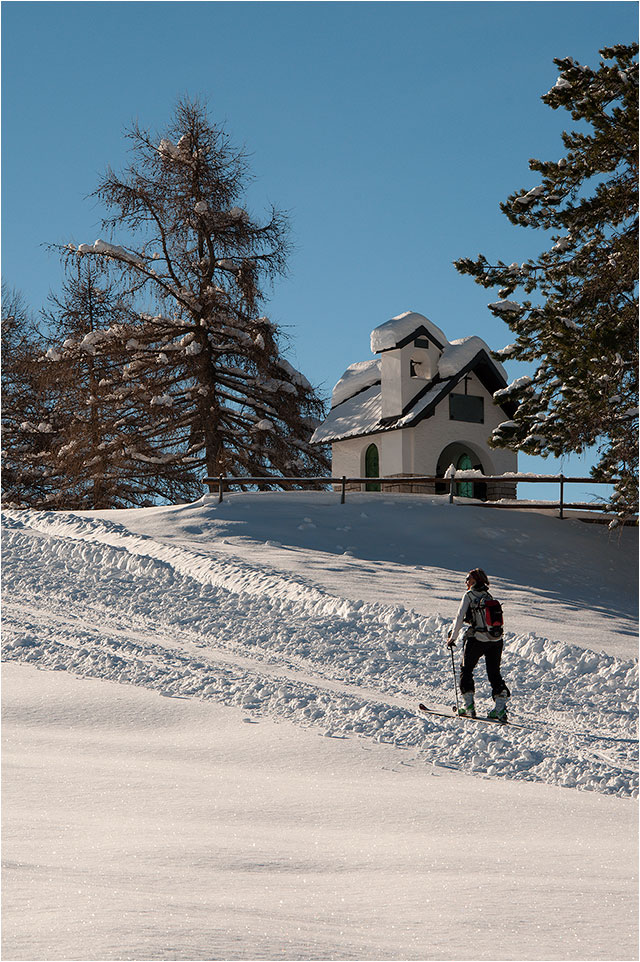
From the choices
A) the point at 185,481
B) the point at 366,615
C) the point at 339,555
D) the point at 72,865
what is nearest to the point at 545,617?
the point at 366,615

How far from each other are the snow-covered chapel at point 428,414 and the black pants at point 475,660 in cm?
1966

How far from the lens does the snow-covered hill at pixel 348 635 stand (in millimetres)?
8328

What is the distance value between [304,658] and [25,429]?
2745cm

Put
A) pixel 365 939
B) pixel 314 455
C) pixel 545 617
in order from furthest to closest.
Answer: pixel 314 455 < pixel 545 617 < pixel 365 939

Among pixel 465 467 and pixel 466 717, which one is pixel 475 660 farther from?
pixel 465 467

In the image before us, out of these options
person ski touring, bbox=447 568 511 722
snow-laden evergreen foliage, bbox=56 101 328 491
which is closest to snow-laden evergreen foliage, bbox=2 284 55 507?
snow-laden evergreen foliage, bbox=56 101 328 491

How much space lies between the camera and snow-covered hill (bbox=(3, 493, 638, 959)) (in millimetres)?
8328

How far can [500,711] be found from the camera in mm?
10273

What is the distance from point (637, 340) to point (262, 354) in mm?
16570

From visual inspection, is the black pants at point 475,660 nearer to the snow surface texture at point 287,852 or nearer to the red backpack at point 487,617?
the red backpack at point 487,617

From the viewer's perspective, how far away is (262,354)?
3272cm

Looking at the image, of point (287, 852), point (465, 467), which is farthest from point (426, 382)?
point (287, 852)

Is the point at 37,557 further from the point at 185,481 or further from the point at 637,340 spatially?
the point at 637,340

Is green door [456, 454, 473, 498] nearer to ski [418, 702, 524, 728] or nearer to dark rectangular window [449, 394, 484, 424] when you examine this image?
dark rectangular window [449, 394, 484, 424]
